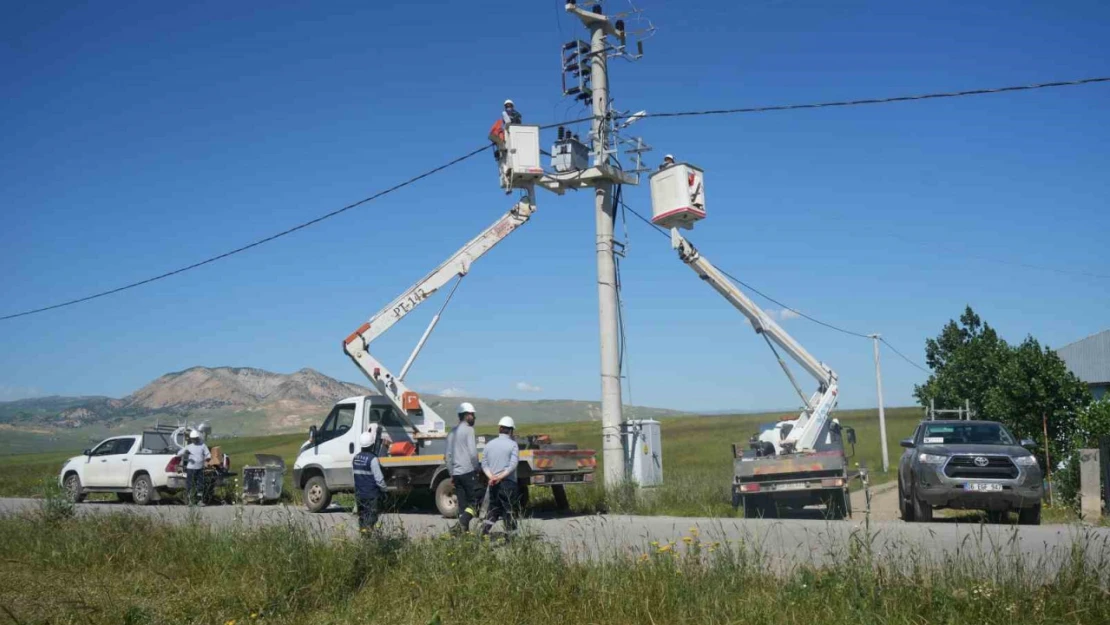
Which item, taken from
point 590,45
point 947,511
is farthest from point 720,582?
point 590,45

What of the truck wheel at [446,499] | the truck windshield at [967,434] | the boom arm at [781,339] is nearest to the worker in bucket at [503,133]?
the boom arm at [781,339]

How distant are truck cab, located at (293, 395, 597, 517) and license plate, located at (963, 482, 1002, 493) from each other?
6.19 metres

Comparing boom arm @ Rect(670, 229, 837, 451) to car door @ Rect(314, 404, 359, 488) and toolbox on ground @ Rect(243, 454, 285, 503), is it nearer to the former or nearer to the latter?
car door @ Rect(314, 404, 359, 488)

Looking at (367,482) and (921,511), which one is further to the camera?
(921,511)

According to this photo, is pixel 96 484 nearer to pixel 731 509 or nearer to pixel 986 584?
pixel 731 509

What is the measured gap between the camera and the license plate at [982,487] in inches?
514

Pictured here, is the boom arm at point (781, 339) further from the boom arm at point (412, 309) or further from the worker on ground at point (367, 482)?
the worker on ground at point (367, 482)

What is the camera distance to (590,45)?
65.7 feet

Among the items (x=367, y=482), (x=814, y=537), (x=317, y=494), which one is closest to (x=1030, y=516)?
(x=814, y=537)

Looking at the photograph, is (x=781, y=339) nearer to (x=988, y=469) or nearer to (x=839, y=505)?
(x=839, y=505)

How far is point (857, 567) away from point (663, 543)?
460cm

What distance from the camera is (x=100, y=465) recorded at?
23.2 m

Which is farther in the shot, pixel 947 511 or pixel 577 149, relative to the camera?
pixel 577 149

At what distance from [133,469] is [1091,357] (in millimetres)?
40603
